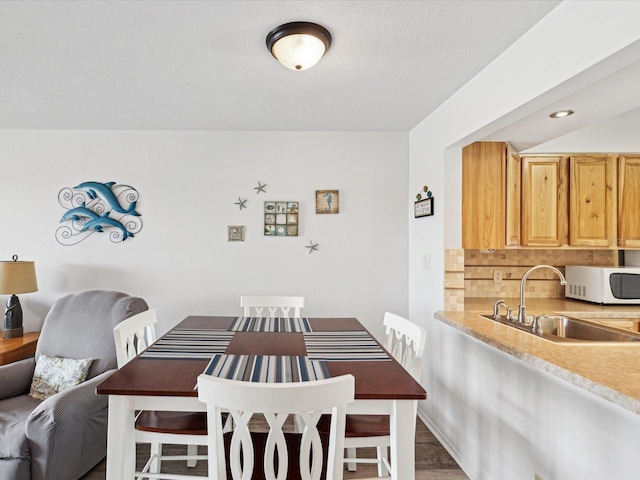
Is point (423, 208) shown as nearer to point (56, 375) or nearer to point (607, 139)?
point (607, 139)

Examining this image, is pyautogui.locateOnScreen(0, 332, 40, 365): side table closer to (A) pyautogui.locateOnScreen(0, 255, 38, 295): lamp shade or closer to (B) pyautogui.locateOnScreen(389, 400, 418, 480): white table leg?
(A) pyautogui.locateOnScreen(0, 255, 38, 295): lamp shade

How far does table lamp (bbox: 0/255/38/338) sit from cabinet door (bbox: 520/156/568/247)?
150 inches

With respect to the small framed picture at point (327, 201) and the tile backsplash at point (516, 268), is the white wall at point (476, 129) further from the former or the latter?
the small framed picture at point (327, 201)

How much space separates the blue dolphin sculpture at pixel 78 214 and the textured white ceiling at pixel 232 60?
730 millimetres

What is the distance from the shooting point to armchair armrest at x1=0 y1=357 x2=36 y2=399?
7.39 ft

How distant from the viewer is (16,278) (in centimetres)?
278

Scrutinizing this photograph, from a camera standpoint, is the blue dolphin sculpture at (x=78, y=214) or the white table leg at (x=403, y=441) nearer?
the white table leg at (x=403, y=441)

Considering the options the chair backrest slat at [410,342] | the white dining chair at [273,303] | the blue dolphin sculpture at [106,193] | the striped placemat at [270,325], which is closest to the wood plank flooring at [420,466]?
the chair backrest slat at [410,342]

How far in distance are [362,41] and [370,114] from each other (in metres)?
1.05

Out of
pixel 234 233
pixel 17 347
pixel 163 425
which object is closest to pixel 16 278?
pixel 17 347

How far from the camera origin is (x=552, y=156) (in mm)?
2744

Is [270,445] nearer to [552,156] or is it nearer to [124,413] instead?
[124,413]

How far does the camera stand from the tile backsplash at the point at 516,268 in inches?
121

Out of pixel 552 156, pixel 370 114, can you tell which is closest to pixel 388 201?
pixel 370 114
